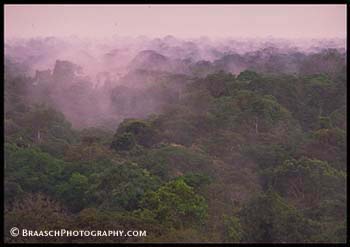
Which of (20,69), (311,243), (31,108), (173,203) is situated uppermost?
(20,69)

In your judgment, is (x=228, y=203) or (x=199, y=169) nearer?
(x=228, y=203)

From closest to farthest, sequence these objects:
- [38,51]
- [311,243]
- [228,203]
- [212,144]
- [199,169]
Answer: [311,243]
[228,203]
[199,169]
[212,144]
[38,51]

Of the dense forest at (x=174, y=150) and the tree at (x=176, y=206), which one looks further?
the dense forest at (x=174, y=150)

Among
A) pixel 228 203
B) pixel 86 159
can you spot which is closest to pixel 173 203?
pixel 228 203

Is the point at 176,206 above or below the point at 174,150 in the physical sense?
below

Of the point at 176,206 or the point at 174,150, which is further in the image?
the point at 174,150

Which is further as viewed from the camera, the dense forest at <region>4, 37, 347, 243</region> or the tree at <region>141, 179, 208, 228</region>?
the dense forest at <region>4, 37, 347, 243</region>

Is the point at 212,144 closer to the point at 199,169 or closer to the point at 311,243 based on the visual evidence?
the point at 199,169

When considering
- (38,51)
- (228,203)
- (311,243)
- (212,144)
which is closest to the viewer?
(311,243)
